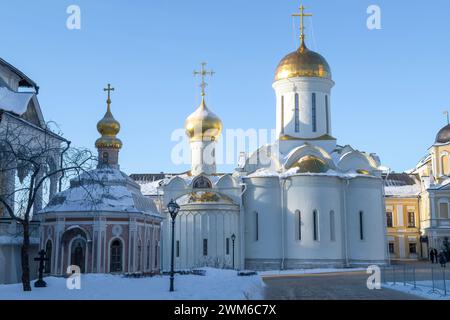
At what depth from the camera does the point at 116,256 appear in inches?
1043

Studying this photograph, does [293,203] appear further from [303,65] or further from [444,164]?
[444,164]

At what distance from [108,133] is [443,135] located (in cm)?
3223

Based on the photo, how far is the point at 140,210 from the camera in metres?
27.6

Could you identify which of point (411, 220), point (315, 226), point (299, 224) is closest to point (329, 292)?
point (315, 226)

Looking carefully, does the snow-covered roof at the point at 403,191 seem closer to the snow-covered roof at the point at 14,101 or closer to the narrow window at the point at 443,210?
the narrow window at the point at 443,210

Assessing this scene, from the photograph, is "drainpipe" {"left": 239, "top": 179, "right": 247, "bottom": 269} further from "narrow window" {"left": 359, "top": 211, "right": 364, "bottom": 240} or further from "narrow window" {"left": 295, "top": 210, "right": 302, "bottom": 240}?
"narrow window" {"left": 359, "top": 211, "right": 364, "bottom": 240}

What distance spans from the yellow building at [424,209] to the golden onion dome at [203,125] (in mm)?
19208

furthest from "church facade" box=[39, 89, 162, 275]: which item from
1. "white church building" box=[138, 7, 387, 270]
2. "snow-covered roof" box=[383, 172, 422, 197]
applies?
"snow-covered roof" box=[383, 172, 422, 197]

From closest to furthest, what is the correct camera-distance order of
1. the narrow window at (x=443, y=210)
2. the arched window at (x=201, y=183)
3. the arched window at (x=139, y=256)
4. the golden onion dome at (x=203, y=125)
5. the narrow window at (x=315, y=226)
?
the arched window at (x=139, y=256) → the narrow window at (x=315, y=226) → the arched window at (x=201, y=183) → the golden onion dome at (x=203, y=125) → the narrow window at (x=443, y=210)

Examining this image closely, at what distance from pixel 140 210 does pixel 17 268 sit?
600 cm

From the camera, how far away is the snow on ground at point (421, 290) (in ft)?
54.3

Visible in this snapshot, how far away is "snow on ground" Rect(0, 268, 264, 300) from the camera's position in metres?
14.3

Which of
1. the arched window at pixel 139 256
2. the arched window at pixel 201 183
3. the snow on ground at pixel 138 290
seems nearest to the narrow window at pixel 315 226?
the arched window at pixel 201 183
